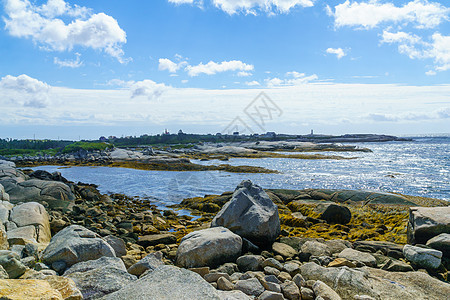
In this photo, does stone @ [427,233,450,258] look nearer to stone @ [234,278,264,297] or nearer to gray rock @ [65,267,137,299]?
stone @ [234,278,264,297]

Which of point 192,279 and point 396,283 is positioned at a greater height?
point 192,279

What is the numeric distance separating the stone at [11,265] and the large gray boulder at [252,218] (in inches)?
228

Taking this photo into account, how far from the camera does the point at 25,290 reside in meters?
3.46

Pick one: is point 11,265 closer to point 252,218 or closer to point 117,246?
point 117,246

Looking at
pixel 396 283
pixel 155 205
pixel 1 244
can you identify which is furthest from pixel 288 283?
pixel 155 205

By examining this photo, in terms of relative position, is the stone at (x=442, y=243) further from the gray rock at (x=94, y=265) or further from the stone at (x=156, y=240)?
the gray rock at (x=94, y=265)

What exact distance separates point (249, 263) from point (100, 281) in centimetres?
357

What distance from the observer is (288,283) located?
5.88 m

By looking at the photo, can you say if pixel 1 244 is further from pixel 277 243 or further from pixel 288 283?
pixel 277 243

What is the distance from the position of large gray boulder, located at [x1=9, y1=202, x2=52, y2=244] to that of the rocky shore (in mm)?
43

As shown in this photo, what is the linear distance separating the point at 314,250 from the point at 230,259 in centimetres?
237

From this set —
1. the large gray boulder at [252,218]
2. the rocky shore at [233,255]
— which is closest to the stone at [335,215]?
the rocky shore at [233,255]

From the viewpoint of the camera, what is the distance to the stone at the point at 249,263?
712 cm

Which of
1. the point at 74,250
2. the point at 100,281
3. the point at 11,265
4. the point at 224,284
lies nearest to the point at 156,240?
the point at 74,250
